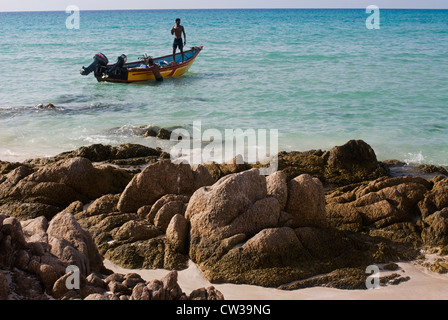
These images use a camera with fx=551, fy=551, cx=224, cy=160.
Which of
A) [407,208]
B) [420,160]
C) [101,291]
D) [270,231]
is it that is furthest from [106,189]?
[420,160]

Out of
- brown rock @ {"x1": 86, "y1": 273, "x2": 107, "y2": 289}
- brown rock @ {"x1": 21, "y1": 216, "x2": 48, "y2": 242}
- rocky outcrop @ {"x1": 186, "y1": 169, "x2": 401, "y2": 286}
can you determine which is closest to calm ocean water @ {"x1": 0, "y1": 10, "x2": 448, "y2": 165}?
rocky outcrop @ {"x1": 186, "y1": 169, "x2": 401, "y2": 286}

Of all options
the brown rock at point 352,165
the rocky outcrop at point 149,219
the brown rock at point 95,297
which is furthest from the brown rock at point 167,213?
the brown rock at point 352,165

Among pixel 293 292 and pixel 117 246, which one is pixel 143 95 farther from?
pixel 293 292

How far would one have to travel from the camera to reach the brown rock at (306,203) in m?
7.64

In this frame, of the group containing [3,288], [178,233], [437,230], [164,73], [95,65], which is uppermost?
[95,65]

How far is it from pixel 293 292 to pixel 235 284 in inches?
27.2

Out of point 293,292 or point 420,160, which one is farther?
point 420,160

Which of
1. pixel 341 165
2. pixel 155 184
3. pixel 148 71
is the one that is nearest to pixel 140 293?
pixel 155 184

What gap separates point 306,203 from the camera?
7648 mm

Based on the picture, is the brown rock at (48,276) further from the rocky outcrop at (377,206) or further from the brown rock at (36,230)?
the rocky outcrop at (377,206)

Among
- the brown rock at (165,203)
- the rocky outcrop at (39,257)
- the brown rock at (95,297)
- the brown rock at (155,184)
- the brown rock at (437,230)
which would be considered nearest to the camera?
the brown rock at (95,297)

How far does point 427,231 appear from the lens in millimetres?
7703

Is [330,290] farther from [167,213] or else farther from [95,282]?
[95,282]

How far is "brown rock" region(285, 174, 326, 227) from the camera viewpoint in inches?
301
